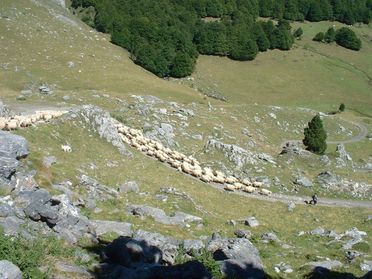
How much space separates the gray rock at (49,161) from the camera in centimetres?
3238

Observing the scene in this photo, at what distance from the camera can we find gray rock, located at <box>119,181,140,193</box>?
3650cm

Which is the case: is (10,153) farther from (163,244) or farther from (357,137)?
(357,137)

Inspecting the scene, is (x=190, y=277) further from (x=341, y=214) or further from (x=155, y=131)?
(x=155, y=131)

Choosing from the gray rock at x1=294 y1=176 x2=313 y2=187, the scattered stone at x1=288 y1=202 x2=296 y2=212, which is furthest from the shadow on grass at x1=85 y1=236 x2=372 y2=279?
the gray rock at x1=294 y1=176 x2=313 y2=187

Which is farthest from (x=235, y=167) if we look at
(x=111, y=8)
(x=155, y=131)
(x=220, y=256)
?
(x=111, y=8)

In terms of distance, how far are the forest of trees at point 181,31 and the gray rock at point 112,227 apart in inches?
3512

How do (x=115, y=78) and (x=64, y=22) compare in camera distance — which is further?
(x=64, y=22)

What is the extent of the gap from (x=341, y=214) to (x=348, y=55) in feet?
433

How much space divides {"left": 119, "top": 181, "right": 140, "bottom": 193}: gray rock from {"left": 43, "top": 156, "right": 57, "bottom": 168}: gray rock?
202 inches

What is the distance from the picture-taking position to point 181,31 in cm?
14038

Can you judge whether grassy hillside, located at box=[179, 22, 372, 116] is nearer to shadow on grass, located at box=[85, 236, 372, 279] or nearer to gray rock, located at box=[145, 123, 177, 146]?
gray rock, located at box=[145, 123, 177, 146]

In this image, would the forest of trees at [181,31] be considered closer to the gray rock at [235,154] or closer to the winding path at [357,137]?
the winding path at [357,137]

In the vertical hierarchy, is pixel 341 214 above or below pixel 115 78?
above

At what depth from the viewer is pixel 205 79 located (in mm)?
126125
